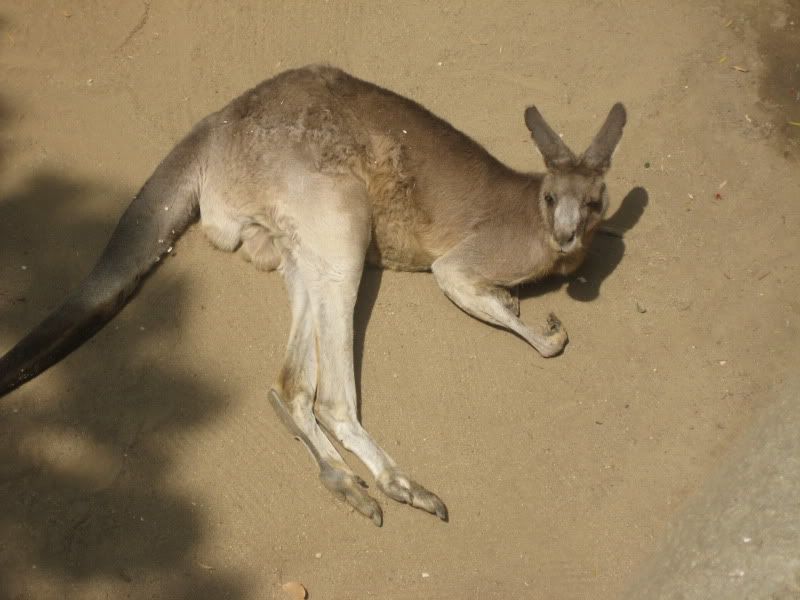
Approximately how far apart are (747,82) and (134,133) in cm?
415

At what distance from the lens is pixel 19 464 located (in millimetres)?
4184

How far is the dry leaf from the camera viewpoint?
13.1ft

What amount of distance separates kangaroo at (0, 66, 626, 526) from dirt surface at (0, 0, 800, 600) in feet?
0.54

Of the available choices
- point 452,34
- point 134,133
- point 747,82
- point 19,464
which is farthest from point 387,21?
point 19,464

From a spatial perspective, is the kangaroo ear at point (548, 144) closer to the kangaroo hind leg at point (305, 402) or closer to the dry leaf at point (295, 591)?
the kangaroo hind leg at point (305, 402)

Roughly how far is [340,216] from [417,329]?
79 cm

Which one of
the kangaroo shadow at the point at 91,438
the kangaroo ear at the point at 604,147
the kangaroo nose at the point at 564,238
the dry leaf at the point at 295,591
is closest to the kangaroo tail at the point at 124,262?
the kangaroo shadow at the point at 91,438

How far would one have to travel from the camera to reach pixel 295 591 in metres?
4.00

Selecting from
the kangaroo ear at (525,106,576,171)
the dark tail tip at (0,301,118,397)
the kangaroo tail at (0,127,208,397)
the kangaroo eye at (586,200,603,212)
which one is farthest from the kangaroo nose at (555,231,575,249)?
the dark tail tip at (0,301,118,397)

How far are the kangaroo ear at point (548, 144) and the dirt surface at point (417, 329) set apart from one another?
26.1 inches

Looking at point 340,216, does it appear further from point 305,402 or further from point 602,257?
point 602,257

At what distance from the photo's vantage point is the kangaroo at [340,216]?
15.0ft

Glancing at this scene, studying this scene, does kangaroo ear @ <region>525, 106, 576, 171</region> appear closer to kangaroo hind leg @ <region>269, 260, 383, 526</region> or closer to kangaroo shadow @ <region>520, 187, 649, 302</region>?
kangaroo shadow @ <region>520, 187, 649, 302</region>

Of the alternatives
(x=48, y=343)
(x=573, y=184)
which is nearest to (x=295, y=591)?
(x=48, y=343)
